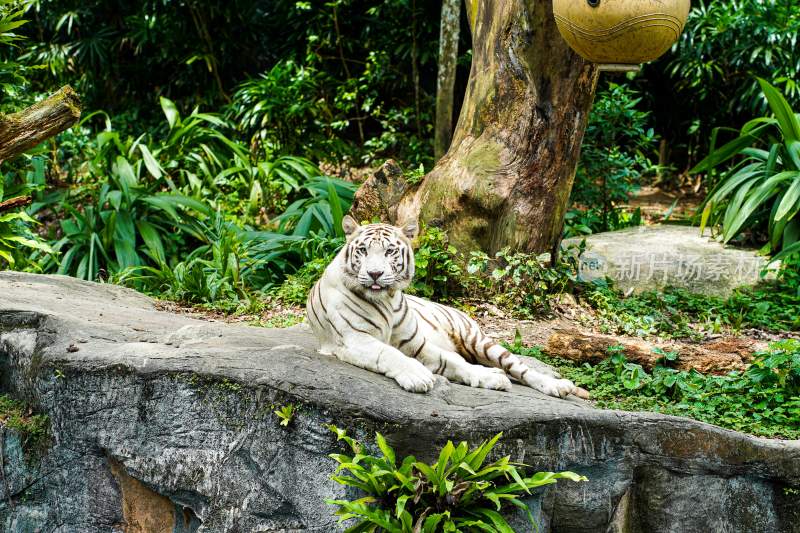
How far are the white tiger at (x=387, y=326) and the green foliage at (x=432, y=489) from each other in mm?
434

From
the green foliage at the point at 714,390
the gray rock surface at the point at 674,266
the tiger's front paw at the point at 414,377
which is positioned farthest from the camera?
the gray rock surface at the point at 674,266

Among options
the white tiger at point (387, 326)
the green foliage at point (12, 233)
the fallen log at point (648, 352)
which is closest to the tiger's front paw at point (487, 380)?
the white tiger at point (387, 326)

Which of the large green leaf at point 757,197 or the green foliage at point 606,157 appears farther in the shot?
the green foliage at point 606,157

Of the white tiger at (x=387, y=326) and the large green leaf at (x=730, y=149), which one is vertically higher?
the large green leaf at (x=730, y=149)

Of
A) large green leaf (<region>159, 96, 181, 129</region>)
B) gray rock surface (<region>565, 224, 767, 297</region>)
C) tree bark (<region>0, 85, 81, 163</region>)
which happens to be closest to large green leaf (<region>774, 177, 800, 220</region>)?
gray rock surface (<region>565, 224, 767, 297</region>)

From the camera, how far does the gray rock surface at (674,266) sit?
8.03 metres

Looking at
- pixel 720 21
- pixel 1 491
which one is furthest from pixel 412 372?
pixel 720 21

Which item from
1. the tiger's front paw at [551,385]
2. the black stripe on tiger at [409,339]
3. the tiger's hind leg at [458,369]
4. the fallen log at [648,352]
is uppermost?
the black stripe on tiger at [409,339]

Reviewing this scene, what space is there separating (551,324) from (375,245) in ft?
9.37

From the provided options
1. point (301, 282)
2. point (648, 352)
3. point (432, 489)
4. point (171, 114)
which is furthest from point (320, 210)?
point (432, 489)

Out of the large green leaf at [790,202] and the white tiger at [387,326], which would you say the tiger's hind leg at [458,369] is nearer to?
the white tiger at [387,326]

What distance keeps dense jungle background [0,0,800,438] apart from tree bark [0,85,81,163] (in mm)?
455

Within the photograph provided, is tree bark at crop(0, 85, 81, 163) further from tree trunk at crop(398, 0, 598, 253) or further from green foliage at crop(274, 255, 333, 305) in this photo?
tree trunk at crop(398, 0, 598, 253)

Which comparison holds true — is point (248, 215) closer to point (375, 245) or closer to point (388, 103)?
point (388, 103)
